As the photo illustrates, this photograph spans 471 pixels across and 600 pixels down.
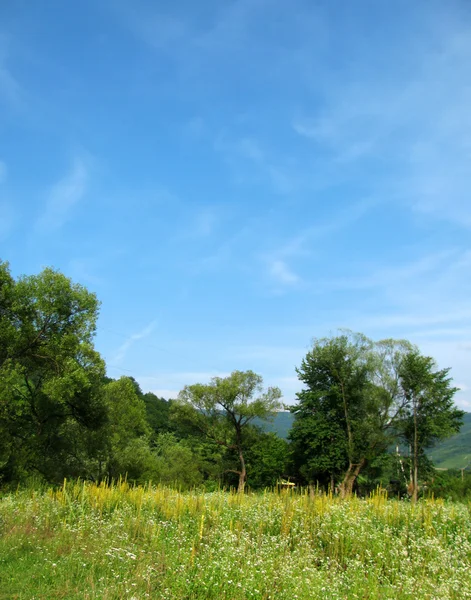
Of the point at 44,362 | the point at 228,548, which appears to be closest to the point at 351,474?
the point at 44,362

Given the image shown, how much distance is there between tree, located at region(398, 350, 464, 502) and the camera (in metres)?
38.8

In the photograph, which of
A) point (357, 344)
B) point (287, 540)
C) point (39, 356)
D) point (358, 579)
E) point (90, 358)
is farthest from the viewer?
point (357, 344)

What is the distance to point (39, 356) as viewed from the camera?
19922 millimetres

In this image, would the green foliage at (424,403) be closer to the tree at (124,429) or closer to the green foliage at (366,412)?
the green foliage at (366,412)

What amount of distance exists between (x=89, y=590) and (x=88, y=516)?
13.0 ft

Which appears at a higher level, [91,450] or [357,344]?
[357,344]

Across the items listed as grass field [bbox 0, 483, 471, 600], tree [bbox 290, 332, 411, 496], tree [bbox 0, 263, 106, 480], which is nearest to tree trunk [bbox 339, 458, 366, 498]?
tree [bbox 290, 332, 411, 496]

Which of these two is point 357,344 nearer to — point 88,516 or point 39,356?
point 39,356

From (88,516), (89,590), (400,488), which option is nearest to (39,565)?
(89,590)

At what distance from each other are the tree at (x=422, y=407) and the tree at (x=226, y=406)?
38.7ft

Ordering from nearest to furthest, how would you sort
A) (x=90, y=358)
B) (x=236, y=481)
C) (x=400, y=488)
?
(x=90, y=358)
(x=400, y=488)
(x=236, y=481)

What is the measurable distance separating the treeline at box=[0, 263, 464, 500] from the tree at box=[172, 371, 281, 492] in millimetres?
101

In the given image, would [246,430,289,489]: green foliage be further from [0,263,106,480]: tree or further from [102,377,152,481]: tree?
[0,263,106,480]: tree

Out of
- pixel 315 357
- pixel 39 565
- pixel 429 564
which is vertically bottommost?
pixel 39 565
